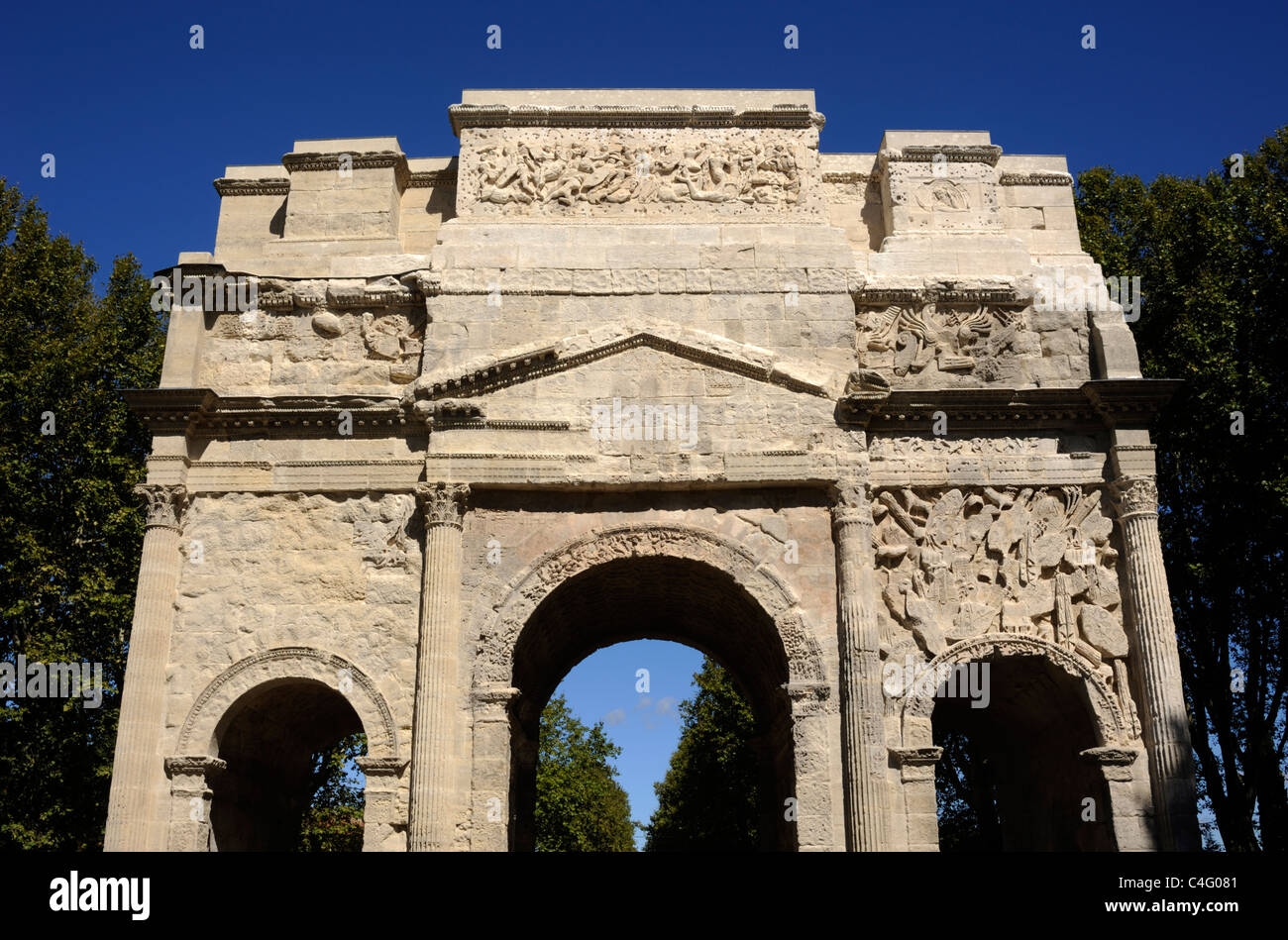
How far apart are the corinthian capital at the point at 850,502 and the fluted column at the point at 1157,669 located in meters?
3.12

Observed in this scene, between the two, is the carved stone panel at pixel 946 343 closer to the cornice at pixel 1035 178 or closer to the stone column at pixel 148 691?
the cornice at pixel 1035 178

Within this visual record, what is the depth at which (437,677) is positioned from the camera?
14.2 metres

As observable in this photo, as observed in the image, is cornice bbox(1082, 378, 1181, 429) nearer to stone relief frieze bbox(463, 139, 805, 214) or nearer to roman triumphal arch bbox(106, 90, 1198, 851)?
roman triumphal arch bbox(106, 90, 1198, 851)

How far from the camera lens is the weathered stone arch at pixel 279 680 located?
1443cm

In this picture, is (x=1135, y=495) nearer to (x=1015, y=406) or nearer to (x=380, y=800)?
(x=1015, y=406)

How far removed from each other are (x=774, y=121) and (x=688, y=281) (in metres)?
2.80

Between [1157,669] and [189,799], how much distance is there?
11.3 metres

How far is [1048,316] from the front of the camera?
1617 centimetres

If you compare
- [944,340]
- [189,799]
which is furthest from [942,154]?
[189,799]

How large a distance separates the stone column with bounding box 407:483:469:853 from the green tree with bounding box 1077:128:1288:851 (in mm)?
12095

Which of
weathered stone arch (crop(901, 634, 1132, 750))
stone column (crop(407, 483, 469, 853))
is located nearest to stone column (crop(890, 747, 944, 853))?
weathered stone arch (crop(901, 634, 1132, 750))

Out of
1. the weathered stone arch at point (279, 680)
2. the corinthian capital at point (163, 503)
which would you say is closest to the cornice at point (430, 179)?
the corinthian capital at point (163, 503)

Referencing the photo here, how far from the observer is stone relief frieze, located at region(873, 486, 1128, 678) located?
1480 cm
